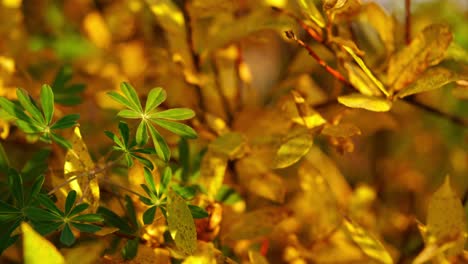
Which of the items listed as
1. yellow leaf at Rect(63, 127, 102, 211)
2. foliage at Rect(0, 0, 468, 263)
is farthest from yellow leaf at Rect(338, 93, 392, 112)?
yellow leaf at Rect(63, 127, 102, 211)

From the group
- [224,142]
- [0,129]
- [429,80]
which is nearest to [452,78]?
[429,80]

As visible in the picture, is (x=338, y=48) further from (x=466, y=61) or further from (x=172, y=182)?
(x=172, y=182)

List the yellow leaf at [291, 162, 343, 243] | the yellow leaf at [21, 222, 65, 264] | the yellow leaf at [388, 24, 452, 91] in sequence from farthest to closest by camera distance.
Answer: the yellow leaf at [291, 162, 343, 243]
the yellow leaf at [388, 24, 452, 91]
the yellow leaf at [21, 222, 65, 264]

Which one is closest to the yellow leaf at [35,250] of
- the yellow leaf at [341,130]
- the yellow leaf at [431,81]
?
the yellow leaf at [341,130]

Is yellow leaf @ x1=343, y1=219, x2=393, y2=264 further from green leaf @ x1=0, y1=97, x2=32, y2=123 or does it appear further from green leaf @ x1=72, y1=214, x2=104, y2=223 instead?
green leaf @ x1=0, y1=97, x2=32, y2=123

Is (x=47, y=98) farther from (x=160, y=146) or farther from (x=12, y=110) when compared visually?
(x=160, y=146)

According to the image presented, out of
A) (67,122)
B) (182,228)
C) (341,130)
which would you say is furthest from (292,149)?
(67,122)
